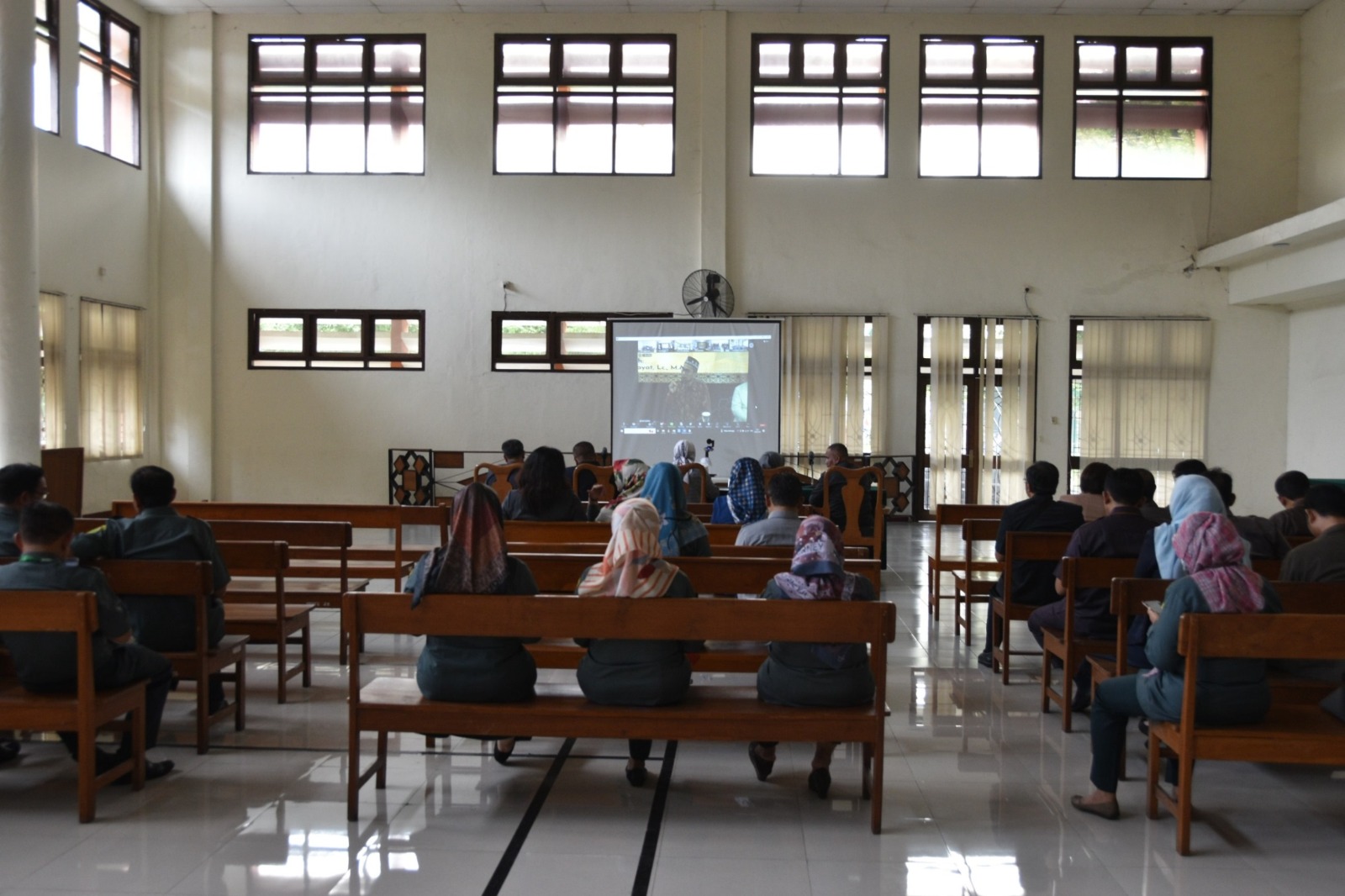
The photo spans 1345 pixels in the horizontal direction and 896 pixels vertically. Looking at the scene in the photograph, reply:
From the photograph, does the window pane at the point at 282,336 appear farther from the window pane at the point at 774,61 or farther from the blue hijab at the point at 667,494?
the blue hijab at the point at 667,494

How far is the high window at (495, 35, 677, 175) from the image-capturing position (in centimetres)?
1223

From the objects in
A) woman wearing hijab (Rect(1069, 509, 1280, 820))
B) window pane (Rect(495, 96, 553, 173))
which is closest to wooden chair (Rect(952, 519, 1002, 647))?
woman wearing hijab (Rect(1069, 509, 1280, 820))

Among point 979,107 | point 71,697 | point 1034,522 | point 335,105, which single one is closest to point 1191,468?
point 1034,522

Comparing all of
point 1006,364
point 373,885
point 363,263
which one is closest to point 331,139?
point 363,263

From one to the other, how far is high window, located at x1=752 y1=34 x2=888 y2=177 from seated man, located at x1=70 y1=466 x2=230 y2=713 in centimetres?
929

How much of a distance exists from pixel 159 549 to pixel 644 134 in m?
9.31

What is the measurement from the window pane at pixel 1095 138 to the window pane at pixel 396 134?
7.45m

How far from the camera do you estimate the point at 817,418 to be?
12180 millimetres

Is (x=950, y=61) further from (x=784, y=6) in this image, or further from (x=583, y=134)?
(x=583, y=134)

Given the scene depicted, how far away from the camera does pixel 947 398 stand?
12188 mm

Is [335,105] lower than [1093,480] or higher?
higher

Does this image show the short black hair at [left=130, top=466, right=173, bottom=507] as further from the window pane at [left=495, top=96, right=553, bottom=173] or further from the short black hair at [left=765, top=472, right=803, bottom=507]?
the window pane at [left=495, top=96, right=553, bottom=173]

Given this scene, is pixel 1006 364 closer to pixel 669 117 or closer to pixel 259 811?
pixel 669 117

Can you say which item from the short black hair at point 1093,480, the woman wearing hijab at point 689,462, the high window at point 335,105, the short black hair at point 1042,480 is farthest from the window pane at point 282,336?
the short black hair at point 1042,480
